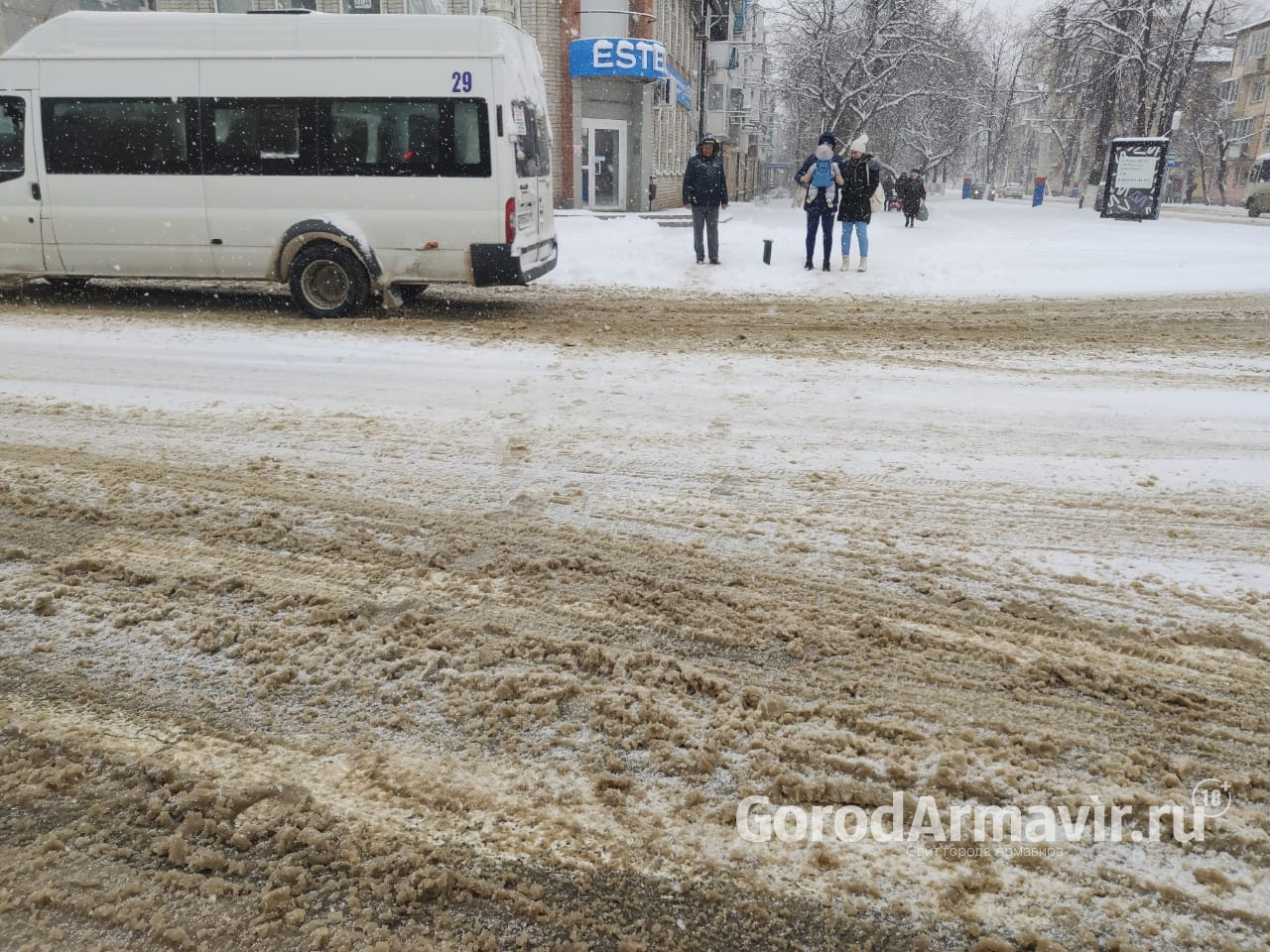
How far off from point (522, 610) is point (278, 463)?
7.47 feet

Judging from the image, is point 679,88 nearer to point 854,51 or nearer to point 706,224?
point 854,51

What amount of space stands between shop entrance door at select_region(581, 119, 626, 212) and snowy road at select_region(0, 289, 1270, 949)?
73.8 ft

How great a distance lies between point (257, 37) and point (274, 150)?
3.59 ft

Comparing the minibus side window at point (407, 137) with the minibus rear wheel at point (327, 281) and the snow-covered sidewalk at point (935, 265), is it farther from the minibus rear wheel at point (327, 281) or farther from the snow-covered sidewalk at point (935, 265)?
the snow-covered sidewalk at point (935, 265)

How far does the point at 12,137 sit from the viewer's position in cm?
915

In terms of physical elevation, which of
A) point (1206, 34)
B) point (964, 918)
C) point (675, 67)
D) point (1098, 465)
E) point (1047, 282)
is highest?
point (1206, 34)

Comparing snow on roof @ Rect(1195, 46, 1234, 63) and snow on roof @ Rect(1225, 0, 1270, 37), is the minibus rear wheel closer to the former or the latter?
snow on roof @ Rect(1195, 46, 1234, 63)

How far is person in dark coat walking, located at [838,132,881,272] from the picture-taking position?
13.0m

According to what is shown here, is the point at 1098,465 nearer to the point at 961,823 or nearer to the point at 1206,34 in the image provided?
the point at 961,823

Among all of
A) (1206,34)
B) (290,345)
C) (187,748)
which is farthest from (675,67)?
(187,748)

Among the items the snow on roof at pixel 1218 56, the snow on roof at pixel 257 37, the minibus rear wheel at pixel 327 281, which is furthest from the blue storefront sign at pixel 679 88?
the snow on roof at pixel 1218 56

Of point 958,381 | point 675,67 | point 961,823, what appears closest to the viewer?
point 961,823

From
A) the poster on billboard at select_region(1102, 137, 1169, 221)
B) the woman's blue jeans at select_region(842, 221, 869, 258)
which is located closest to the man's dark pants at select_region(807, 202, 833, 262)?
the woman's blue jeans at select_region(842, 221, 869, 258)

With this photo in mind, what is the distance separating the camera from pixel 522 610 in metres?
3.27
